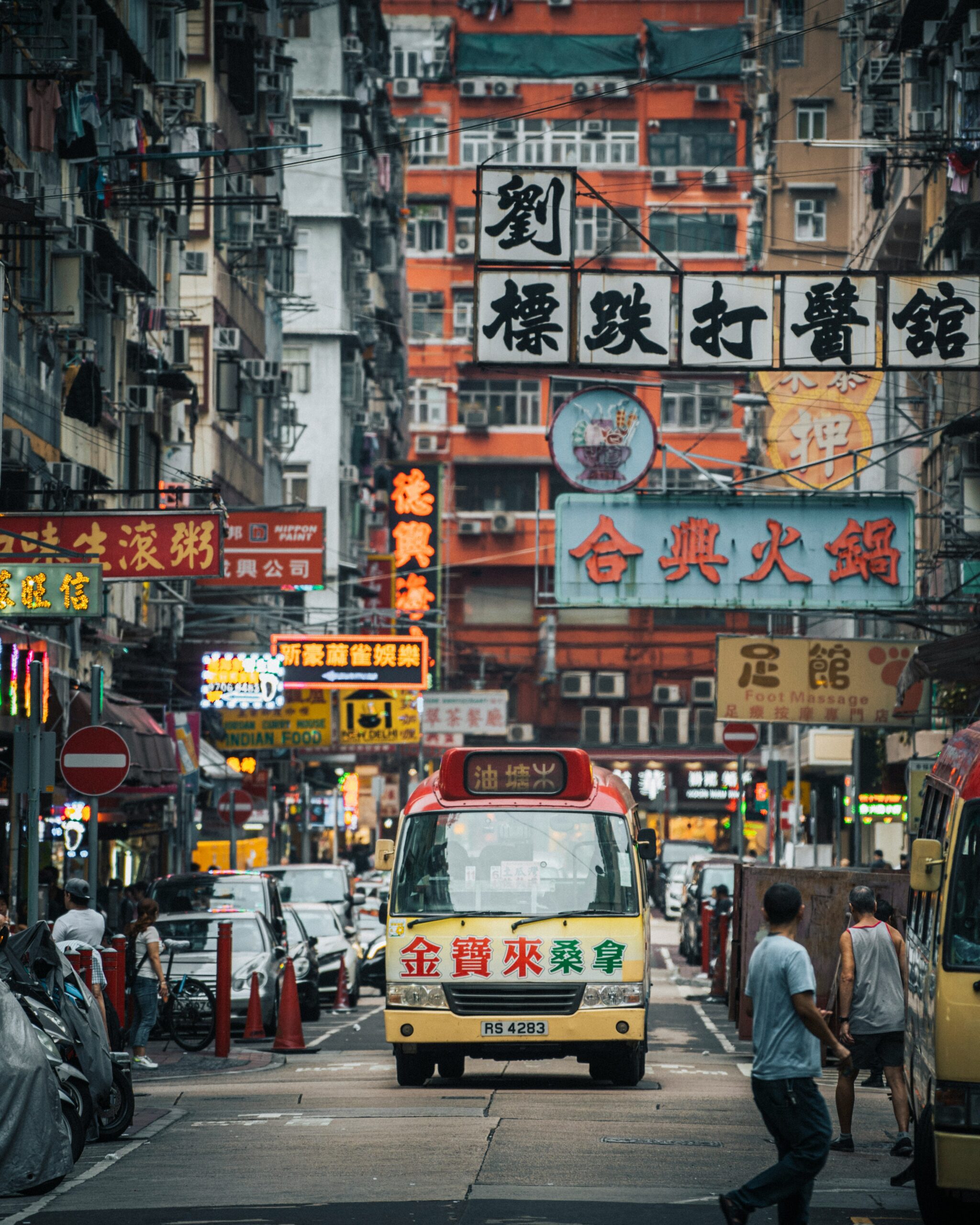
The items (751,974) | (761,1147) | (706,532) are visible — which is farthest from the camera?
(706,532)

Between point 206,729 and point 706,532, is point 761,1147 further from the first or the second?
point 206,729

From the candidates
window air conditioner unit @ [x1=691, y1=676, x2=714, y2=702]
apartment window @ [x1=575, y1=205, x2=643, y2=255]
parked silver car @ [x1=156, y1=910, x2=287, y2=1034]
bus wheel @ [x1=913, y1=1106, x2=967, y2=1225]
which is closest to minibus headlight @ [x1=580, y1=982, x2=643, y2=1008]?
bus wheel @ [x1=913, y1=1106, x2=967, y2=1225]

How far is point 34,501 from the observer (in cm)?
2848

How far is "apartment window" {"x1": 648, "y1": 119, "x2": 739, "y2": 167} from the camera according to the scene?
86.3 meters

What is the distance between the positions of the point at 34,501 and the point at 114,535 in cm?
546

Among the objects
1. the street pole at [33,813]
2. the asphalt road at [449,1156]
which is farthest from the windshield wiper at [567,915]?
the street pole at [33,813]

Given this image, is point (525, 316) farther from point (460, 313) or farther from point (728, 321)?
point (460, 313)

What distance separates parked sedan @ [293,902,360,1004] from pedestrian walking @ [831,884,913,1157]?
676 inches

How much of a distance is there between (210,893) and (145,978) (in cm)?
674

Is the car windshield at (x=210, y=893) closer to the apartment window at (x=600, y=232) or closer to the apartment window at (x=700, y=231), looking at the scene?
the apartment window at (x=600, y=232)

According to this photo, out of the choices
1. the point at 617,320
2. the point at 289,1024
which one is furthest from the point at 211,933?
the point at 617,320

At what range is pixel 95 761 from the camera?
19.4m

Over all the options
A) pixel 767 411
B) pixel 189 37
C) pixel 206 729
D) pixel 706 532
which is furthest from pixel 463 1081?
pixel 767 411

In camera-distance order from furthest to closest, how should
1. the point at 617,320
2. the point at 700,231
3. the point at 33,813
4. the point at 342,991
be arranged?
the point at 700,231 < the point at 342,991 < the point at 617,320 < the point at 33,813
